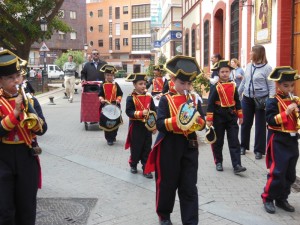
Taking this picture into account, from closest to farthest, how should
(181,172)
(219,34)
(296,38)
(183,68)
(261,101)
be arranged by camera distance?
(183,68) → (181,172) → (261,101) → (296,38) → (219,34)

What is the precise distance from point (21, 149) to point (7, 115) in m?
0.33

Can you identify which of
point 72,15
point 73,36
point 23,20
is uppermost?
point 72,15

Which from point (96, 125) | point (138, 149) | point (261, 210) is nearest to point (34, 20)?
point (96, 125)

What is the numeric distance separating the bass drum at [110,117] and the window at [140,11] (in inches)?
3061

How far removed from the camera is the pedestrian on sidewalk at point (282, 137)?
16.4 ft

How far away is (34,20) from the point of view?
24.4 metres

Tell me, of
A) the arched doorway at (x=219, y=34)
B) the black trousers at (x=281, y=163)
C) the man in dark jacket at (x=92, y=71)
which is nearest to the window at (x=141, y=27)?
the arched doorway at (x=219, y=34)

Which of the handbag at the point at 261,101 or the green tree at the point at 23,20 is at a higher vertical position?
the green tree at the point at 23,20

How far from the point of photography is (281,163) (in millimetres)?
5031

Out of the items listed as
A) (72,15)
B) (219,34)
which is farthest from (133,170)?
(72,15)

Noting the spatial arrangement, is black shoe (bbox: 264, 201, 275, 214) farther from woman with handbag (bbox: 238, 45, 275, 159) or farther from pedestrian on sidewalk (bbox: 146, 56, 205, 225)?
woman with handbag (bbox: 238, 45, 275, 159)

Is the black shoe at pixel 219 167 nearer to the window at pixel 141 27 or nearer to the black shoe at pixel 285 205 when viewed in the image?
the black shoe at pixel 285 205

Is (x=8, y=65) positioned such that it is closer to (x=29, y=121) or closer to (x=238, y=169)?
(x=29, y=121)

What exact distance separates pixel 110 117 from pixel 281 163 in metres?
4.85
